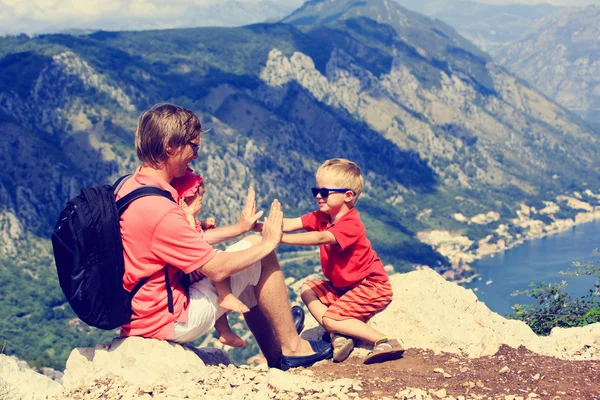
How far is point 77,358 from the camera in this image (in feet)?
31.8

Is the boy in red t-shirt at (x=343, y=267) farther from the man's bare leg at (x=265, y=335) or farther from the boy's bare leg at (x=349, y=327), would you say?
the man's bare leg at (x=265, y=335)

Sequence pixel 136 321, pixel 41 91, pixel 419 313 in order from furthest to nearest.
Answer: pixel 41 91 < pixel 419 313 < pixel 136 321

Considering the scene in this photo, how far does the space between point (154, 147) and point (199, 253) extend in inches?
62.7

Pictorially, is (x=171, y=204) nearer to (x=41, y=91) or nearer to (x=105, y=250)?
(x=105, y=250)

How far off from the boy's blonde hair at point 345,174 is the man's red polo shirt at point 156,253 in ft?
8.45

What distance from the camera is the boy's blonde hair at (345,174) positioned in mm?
10595

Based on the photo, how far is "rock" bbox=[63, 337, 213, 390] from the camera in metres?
9.34

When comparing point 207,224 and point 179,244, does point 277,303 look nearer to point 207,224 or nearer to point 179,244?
point 207,224

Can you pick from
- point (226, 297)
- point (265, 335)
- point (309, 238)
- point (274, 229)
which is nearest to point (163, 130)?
point (274, 229)

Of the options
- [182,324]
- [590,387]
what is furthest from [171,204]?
[590,387]

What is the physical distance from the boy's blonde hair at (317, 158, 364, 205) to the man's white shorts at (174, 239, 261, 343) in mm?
1830

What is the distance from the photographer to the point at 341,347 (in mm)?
10852

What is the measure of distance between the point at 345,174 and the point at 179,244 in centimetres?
319

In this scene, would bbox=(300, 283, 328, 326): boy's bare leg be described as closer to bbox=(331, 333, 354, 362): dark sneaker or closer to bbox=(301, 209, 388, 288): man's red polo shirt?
bbox=(301, 209, 388, 288): man's red polo shirt
